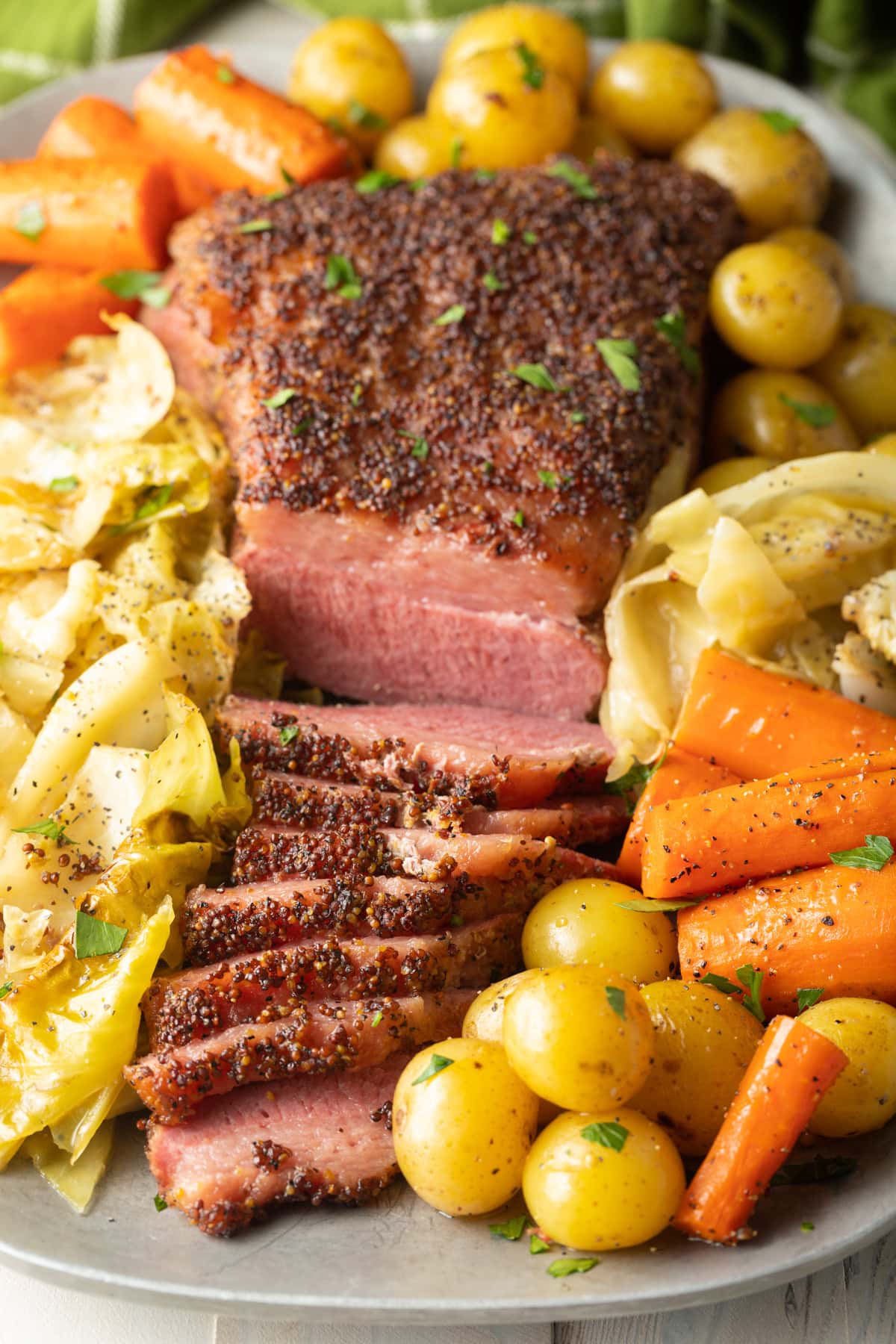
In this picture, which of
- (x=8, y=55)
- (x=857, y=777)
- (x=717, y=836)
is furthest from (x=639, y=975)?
(x=8, y=55)

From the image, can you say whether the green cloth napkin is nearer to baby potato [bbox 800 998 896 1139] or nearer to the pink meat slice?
baby potato [bbox 800 998 896 1139]

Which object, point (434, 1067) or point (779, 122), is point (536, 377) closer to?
point (779, 122)

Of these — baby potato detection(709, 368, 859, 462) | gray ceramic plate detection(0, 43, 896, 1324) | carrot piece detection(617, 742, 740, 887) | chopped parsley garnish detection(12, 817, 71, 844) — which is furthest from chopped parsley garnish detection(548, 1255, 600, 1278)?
baby potato detection(709, 368, 859, 462)

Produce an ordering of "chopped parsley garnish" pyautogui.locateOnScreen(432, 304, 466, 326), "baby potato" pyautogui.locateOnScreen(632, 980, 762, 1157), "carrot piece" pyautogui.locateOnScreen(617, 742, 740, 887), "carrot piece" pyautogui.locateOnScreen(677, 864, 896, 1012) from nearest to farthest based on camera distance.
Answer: "baby potato" pyautogui.locateOnScreen(632, 980, 762, 1157)
"carrot piece" pyautogui.locateOnScreen(677, 864, 896, 1012)
"carrot piece" pyautogui.locateOnScreen(617, 742, 740, 887)
"chopped parsley garnish" pyautogui.locateOnScreen(432, 304, 466, 326)

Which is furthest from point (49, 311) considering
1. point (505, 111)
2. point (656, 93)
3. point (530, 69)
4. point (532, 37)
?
point (656, 93)

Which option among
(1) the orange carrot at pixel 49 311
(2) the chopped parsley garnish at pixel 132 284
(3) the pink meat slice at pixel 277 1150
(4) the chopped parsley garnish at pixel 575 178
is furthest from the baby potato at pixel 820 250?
(3) the pink meat slice at pixel 277 1150
